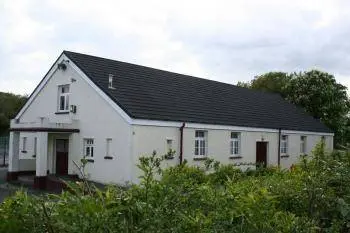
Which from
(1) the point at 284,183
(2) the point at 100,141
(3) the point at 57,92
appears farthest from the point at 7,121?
(1) the point at 284,183

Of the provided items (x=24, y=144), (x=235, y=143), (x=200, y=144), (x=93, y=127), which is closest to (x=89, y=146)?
(x=93, y=127)

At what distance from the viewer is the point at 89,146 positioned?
76.0ft

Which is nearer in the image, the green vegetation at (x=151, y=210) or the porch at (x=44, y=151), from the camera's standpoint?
the green vegetation at (x=151, y=210)

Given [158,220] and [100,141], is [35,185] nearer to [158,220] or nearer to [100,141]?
[100,141]

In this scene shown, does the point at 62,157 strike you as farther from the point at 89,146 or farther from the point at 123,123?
the point at 123,123

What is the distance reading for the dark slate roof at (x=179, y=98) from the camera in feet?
73.8

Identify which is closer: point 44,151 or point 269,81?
point 44,151

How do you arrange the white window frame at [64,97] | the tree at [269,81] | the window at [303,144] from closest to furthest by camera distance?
the white window frame at [64,97] < the window at [303,144] < the tree at [269,81]

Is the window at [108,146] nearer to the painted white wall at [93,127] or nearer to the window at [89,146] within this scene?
the painted white wall at [93,127]

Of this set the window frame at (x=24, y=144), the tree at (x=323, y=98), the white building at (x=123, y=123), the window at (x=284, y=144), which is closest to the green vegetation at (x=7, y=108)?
the window frame at (x=24, y=144)

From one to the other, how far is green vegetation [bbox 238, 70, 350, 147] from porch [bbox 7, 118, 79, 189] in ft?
81.7

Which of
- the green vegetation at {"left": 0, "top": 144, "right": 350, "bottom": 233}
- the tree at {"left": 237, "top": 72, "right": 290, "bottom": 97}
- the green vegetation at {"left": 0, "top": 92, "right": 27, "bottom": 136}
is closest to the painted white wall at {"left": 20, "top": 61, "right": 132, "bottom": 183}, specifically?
the green vegetation at {"left": 0, "top": 144, "right": 350, "bottom": 233}

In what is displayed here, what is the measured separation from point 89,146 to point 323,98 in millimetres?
25912

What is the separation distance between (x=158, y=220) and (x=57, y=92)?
2324cm
